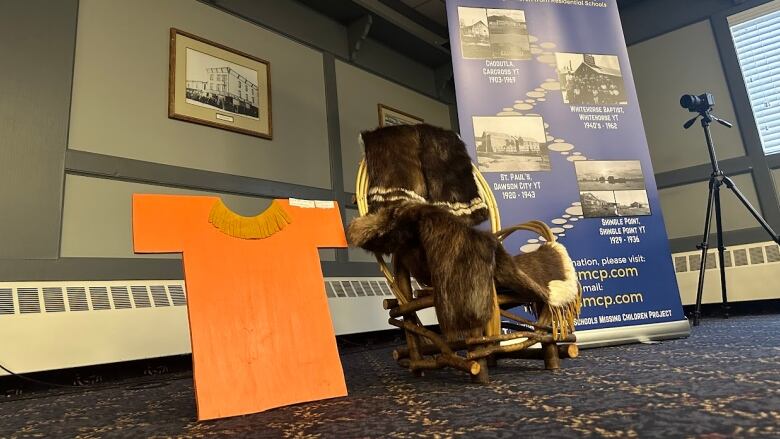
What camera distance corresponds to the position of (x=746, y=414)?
2.40 ft

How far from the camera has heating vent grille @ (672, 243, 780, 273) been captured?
3152 mm

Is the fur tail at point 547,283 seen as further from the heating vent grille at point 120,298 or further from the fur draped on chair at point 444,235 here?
the heating vent grille at point 120,298

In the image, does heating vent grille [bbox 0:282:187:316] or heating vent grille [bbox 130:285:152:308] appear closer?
heating vent grille [bbox 0:282:187:316]

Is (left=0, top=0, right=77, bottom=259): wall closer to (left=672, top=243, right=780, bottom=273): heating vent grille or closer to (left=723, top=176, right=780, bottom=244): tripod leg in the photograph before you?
(left=723, top=176, right=780, bottom=244): tripod leg

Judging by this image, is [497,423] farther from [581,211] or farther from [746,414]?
[581,211]

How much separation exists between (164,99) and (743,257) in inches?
164

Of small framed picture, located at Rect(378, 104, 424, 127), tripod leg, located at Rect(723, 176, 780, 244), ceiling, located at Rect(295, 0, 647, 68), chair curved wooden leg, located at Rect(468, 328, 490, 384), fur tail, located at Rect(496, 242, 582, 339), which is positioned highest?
ceiling, located at Rect(295, 0, 647, 68)

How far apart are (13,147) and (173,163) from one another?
0.71 metres

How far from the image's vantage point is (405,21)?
400 centimetres

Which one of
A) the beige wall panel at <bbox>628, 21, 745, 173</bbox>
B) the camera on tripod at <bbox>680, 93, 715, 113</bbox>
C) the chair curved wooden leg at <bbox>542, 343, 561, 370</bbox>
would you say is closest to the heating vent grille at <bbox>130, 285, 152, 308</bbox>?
the chair curved wooden leg at <bbox>542, 343, 561, 370</bbox>

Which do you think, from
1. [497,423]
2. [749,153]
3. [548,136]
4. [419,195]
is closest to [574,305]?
[419,195]

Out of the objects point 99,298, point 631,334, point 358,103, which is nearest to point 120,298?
point 99,298

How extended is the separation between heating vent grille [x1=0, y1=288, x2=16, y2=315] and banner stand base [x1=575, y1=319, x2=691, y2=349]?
Answer: 96.4 inches

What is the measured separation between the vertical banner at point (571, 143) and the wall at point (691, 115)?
1716mm
